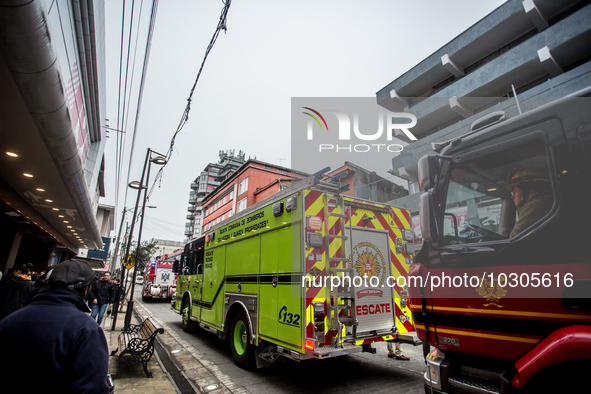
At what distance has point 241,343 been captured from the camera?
19.0ft

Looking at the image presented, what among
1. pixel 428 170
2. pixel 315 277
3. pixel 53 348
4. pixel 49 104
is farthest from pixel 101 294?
pixel 428 170

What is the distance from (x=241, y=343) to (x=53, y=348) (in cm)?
473

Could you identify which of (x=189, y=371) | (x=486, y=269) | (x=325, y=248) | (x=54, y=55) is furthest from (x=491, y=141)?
(x=189, y=371)

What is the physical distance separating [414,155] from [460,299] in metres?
16.1

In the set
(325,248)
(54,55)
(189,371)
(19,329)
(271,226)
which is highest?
(54,55)

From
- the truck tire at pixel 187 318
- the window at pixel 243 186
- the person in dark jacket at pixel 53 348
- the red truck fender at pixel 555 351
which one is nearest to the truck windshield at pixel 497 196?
the red truck fender at pixel 555 351

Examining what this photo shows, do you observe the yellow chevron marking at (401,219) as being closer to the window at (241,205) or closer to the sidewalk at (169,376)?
the sidewalk at (169,376)

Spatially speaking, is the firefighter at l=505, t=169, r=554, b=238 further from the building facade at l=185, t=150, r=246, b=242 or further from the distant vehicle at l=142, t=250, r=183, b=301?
the building facade at l=185, t=150, r=246, b=242

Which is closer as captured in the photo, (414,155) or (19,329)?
(19,329)

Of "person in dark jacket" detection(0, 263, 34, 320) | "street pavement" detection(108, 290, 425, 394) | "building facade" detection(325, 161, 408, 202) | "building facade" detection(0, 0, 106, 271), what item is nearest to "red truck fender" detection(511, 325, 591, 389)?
"street pavement" detection(108, 290, 425, 394)

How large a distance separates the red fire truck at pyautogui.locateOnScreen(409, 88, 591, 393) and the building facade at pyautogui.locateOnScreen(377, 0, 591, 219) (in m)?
10.9

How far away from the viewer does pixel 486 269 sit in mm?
2309

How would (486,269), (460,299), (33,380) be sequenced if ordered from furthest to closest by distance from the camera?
1. (460,299)
2. (486,269)
3. (33,380)

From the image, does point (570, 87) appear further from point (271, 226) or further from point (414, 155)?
point (271, 226)
